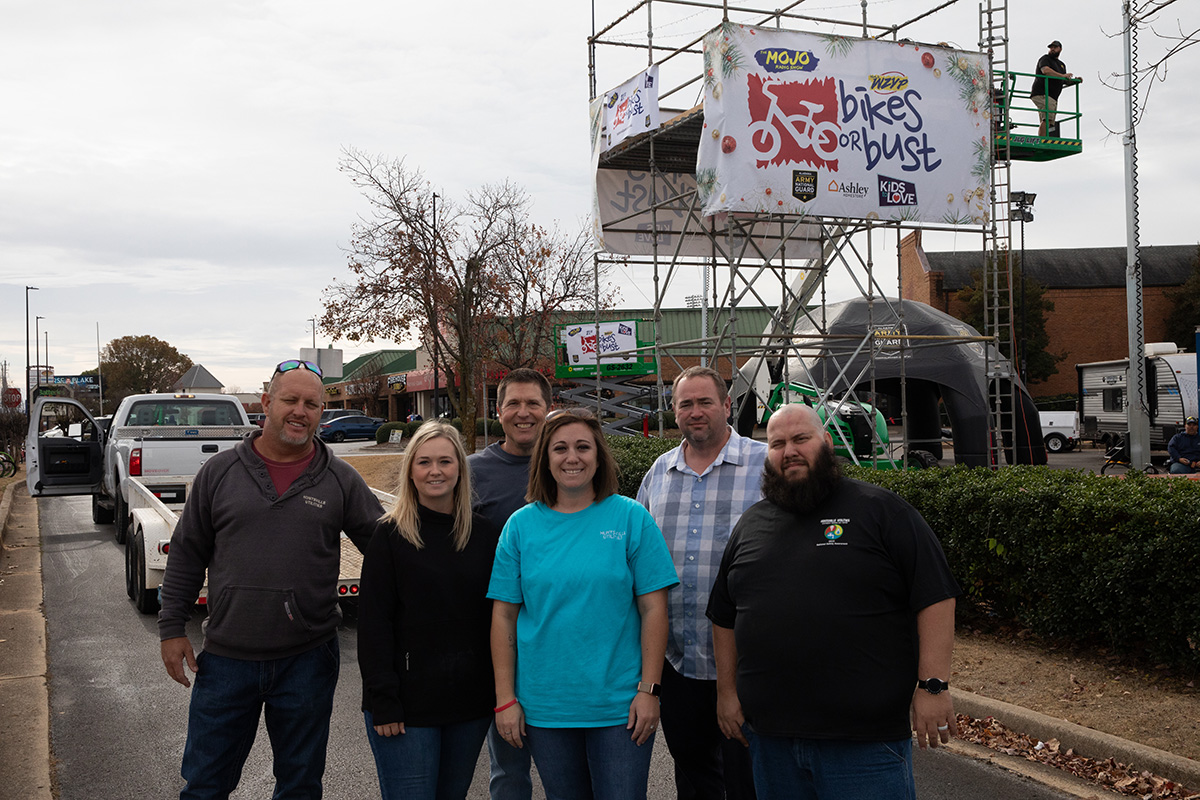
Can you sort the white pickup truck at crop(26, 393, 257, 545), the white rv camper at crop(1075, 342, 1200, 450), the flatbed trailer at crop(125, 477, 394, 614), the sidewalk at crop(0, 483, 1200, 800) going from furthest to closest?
the white rv camper at crop(1075, 342, 1200, 450) → the white pickup truck at crop(26, 393, 257, 545) → the flatbed trailer at crop(125, 477, 394, 614) → the sidewalk at crop(0, 483, 1200, 800)

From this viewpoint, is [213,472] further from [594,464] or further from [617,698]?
[617,698]

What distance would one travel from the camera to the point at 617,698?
3.12 meters

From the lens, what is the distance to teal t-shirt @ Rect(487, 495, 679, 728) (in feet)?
10.2

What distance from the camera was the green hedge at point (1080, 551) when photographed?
222 inches

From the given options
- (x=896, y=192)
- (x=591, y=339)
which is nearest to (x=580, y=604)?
(x=896, y=192)

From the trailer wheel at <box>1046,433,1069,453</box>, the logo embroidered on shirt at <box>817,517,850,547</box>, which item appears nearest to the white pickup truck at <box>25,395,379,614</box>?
the logo embroidered on shirt at <box>817,517,850,547</box>

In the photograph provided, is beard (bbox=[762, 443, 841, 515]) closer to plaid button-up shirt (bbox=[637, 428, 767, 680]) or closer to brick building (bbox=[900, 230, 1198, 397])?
plaid button-up shirt (bbox=[637, 428, 767, 680])

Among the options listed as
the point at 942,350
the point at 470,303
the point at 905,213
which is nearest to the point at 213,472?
the point at 905,213

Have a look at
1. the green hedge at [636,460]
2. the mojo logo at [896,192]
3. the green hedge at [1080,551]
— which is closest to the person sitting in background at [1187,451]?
the mojo logo at [896,192]

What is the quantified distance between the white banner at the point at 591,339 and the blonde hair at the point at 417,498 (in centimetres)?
2880

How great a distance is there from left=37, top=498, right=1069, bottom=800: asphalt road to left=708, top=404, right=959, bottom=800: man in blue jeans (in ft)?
6.65

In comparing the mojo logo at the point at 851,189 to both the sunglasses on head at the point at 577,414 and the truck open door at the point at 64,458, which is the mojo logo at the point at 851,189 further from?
the truck open door at the point at 64,458

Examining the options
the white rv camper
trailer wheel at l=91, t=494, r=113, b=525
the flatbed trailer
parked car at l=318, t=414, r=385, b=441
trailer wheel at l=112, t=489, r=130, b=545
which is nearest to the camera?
the flatbed trailer

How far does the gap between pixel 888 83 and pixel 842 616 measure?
1044 centimetres
